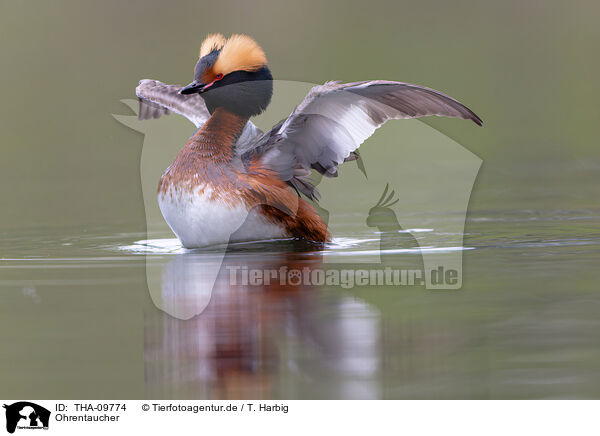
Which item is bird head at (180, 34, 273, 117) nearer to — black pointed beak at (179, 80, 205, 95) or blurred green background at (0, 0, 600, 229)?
black pointed beak at (179, 80, 205, 95)

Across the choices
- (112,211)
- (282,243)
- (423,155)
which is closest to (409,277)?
(282,243)

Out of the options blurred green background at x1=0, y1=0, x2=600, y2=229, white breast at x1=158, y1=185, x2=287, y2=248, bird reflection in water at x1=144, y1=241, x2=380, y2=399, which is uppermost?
blurred green background at x1=0, y1=0, x2=600, y2=229

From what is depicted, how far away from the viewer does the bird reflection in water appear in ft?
14.0

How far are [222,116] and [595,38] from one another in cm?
1569

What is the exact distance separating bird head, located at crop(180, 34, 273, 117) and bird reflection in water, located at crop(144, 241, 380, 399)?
7.39ft

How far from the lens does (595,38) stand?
22.2m

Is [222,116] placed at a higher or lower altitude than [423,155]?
lower

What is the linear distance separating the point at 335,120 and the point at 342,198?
12.2 ft

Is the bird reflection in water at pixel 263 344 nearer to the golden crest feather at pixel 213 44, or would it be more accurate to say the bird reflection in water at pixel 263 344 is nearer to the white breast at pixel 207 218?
the white breast at pixel 207 218

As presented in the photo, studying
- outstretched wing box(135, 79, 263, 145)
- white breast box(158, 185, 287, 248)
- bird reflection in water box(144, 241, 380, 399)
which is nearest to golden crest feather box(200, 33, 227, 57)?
white breast box(158, 185, 287, 248)

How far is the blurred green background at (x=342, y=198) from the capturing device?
452cm

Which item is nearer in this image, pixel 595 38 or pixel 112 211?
pixel 112 211

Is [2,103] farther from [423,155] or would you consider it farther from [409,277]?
[409,277]

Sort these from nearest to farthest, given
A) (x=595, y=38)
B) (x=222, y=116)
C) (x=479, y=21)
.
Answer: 1. (x=222, y=116)
2. (x=595, y=38)
3. (x=479, y=21)
